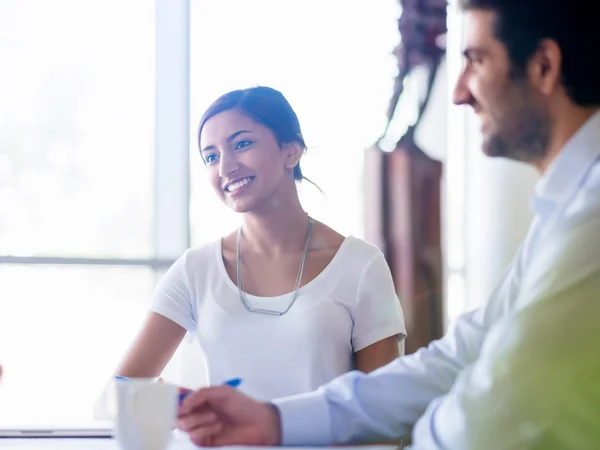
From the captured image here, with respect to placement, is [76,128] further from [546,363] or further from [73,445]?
[546,363]

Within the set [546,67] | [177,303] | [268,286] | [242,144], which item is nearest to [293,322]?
[268,286]

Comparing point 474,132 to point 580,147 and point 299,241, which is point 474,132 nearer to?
point 299,241

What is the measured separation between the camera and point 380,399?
2.72 ft

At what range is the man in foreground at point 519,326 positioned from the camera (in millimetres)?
591

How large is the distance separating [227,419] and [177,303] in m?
0.47

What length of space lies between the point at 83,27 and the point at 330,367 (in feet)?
2.72

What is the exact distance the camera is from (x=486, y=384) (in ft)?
1.98

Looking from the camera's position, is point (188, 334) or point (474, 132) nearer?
point (188, 334)

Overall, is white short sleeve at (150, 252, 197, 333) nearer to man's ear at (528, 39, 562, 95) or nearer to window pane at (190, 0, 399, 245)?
window pane at (190, 0, 399, 245)

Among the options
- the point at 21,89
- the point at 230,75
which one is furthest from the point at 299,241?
the point at 21,89

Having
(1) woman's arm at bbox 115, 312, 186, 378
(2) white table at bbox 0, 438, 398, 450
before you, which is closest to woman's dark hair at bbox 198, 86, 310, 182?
(1) woman's arm at bbox 115, 312, 186, 378

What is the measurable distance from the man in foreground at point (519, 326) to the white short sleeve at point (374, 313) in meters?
0.35

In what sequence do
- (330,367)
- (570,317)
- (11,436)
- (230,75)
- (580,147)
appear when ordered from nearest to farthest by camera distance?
1. (570,317)
2. (580,147)
3. (11,436)
4. (330,367)
5. (230,75)

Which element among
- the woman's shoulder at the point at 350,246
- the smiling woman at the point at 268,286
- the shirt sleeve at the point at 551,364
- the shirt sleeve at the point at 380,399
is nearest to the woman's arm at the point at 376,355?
the smiling woman at the point at 268,286
